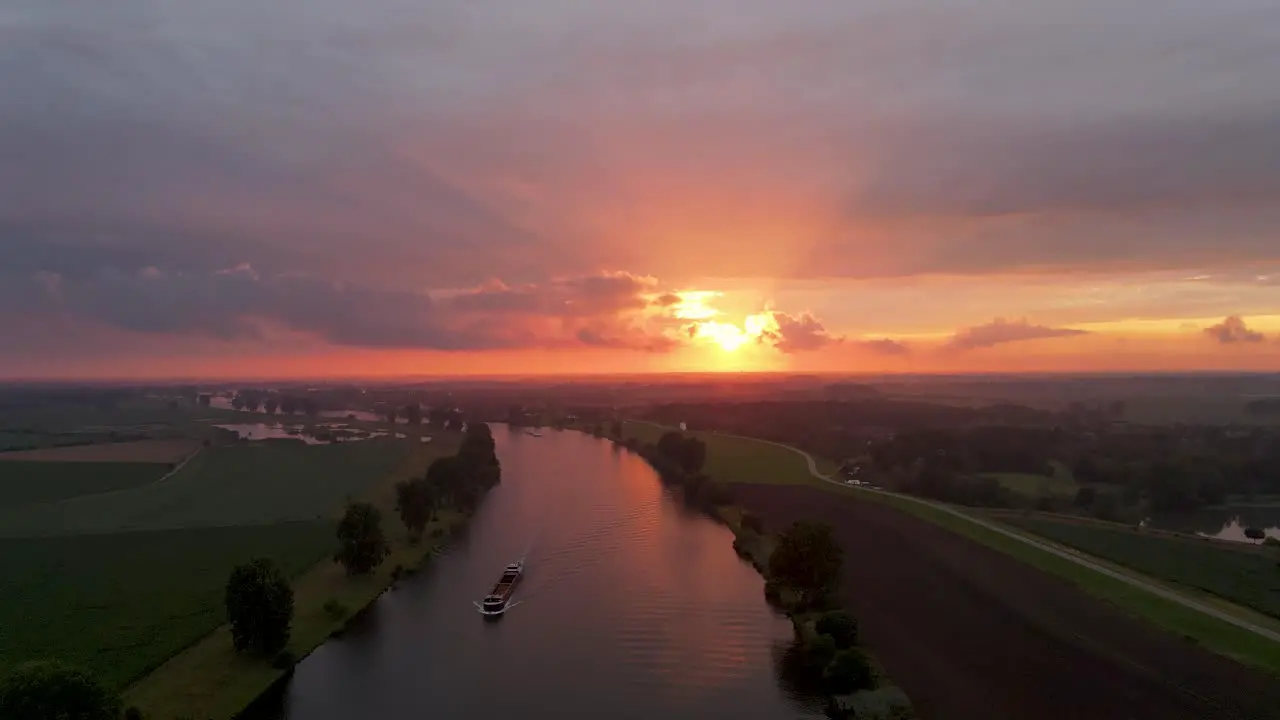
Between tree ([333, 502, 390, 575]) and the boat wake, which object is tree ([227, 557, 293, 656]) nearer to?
the boat wake

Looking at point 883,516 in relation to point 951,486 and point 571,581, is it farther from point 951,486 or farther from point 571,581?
point 571,581

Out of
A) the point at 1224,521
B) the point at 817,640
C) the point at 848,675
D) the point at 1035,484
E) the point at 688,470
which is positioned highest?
the point at 688,470

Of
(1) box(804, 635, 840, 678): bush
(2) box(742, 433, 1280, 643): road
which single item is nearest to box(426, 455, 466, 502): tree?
(2) box(742, 433, 1280, 643): road

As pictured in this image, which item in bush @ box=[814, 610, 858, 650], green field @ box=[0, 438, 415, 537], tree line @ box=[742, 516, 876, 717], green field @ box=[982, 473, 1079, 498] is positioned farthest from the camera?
green field @ box=[982, 473, 1079, 498]

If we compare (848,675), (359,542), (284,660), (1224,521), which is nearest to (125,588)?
(359,542)

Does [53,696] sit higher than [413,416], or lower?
lower

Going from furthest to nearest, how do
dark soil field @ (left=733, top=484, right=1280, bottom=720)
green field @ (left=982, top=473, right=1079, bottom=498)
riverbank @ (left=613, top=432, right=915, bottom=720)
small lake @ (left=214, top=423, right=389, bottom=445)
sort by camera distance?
small lake @ (left=214, top=423, right=389, bottom=445) < green field @ (left=982, top=473, right=1079, bottom=498) < riverbank @ (left=613, top=432, right=915, bottom=720) < dark soil field @ (left=733, top=484, right=1280, bottom=720)

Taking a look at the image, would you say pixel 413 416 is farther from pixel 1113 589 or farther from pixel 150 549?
pixel 1113 589
